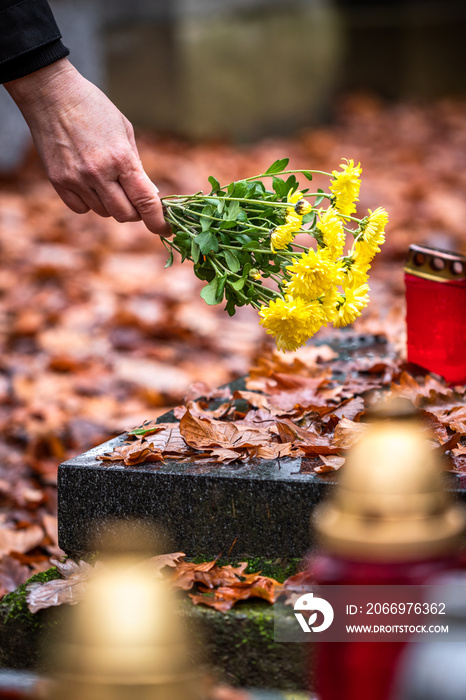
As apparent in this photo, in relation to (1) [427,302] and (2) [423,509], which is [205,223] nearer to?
(1) [427,302]

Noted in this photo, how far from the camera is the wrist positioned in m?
2.00

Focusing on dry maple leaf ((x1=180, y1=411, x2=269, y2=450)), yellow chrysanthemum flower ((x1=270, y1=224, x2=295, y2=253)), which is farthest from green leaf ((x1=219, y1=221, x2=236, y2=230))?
dry maple leaf ((x1=180, y1=411, x2=269, y2=450))

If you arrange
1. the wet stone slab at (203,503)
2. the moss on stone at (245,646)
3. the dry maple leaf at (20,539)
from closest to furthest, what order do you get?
the moss on stone at (245,646)
the wet stone slab at (203,503)
the dry maple leaf at (20,539)

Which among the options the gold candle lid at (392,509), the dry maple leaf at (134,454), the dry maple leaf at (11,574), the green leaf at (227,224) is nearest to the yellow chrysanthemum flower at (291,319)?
the green leaf at (227,224)

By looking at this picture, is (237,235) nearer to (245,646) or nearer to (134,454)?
(134,454)

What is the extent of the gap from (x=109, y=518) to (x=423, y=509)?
1110 mm

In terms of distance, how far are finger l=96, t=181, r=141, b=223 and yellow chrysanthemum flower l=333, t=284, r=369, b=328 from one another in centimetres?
59

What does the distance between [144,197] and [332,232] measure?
50 cm

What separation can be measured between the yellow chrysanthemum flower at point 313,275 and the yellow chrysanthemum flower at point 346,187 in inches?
6.0

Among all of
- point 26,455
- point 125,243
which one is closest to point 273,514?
point 26,455

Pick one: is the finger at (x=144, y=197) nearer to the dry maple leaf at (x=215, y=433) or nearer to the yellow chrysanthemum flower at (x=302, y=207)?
the yellow chrysanthemum flower at (x=302, y=207)

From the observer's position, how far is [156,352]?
14.6 ft

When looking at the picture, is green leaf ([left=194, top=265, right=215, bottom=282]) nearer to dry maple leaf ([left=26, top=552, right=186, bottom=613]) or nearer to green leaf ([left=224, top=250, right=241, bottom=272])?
green leaf ([left=224, top=250, right=241, bottom=272])

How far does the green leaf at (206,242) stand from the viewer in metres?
1.97
